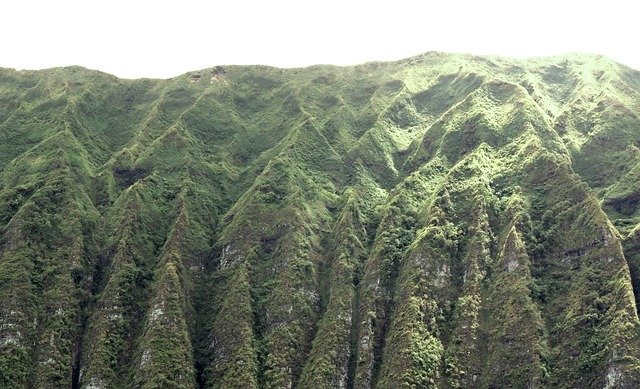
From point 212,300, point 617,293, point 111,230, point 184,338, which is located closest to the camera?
point 617,293

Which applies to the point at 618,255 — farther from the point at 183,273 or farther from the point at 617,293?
the point at 183,273

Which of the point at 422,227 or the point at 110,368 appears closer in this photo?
the point at 110,368

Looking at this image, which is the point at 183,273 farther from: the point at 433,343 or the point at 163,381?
the point at 433,343

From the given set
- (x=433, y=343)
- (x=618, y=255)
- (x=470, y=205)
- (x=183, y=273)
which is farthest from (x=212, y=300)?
(x=618, y=255)

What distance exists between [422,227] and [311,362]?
51.5 meters

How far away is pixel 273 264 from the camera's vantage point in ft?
593

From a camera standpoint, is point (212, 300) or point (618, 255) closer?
point (618, 255)

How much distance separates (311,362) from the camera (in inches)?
6245

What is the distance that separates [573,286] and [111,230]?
122998 millimetres

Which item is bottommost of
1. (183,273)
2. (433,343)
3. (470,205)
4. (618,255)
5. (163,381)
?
(163,381)

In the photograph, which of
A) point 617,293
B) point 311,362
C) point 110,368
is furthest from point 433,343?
point 110,368

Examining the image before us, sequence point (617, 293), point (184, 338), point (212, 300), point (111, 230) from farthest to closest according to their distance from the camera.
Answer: point (111, 230) → point (212, 300) → point (184, 338) → point (617, 293)

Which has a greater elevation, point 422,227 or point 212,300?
point 422,227

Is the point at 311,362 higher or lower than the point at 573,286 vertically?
lower
